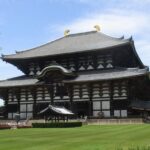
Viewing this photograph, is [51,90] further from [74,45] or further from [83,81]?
[74,45]

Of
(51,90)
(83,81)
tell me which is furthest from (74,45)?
(83,81)

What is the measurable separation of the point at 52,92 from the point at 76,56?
24.9 feet

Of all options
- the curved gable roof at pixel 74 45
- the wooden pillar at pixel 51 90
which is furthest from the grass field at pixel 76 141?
the curved gable roof at pixel 74 45

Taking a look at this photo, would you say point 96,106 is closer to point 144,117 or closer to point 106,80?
point 106,80

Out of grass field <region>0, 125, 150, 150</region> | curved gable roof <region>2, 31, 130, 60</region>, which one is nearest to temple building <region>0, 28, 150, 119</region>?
curved gable roof <region>2, 31, 130, 60</region>

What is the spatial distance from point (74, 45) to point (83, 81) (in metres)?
12.6

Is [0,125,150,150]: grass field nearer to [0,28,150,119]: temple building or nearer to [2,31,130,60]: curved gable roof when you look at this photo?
[0,28,150,119]: temple building

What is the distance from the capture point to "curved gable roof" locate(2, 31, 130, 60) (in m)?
65.6

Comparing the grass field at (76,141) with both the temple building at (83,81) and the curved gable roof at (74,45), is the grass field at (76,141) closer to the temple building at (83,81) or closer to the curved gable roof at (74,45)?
the temple building at (83,81)

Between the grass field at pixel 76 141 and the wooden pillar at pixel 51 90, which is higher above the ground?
the wooden pillar at pixel 51 90

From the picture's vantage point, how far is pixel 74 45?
236 ft

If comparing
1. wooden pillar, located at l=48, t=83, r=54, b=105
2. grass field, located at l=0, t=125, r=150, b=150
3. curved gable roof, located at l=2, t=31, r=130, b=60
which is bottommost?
grass field, located at l=0, t=125, r=150, b=150

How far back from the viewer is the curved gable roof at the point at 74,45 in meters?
65.6

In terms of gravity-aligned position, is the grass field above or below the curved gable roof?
below
